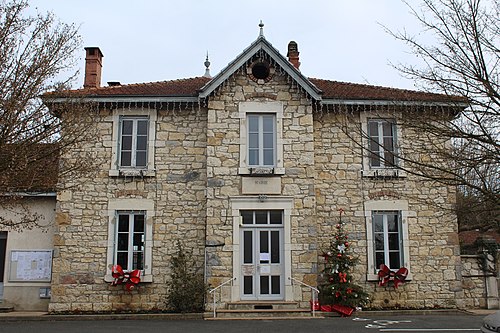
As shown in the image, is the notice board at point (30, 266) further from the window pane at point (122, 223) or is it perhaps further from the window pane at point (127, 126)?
the window pane at point (127, 126)

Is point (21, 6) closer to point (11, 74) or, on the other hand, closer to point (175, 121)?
point (11, 74)

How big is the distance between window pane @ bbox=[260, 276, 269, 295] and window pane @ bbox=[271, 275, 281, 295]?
0.13 m

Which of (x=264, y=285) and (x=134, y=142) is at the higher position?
(x=134, y=142)

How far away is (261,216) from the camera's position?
14.5 metres

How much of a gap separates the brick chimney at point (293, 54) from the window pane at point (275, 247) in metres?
5.77

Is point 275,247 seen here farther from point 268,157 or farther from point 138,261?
point 138,261

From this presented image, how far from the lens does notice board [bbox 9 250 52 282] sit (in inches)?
585

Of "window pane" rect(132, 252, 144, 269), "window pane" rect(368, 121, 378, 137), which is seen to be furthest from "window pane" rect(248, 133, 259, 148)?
"window pane" rect(132, 252, 144, 269)

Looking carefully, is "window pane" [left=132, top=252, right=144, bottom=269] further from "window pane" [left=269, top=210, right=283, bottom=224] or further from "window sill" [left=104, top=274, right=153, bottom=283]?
"window pane" [left=269, top=210, right=283, bottom=224]

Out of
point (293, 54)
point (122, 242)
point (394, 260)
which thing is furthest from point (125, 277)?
point (293, 54)

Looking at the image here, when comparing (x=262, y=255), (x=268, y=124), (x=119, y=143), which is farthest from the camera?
(x=119, y=143)

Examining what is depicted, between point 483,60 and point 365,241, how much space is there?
7.51 m

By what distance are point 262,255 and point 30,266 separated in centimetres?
636

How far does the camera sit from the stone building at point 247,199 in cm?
1423
